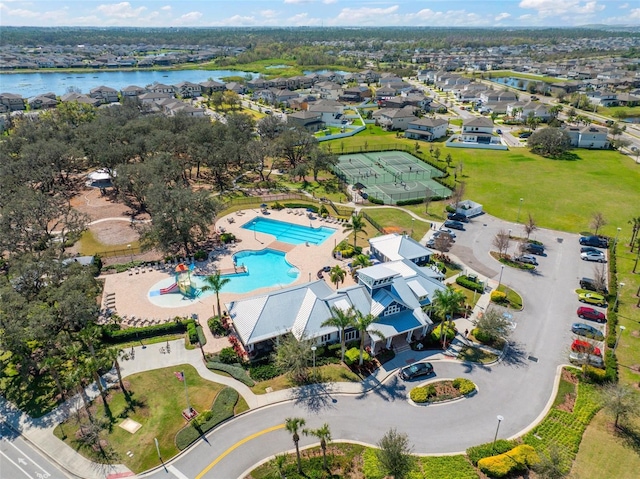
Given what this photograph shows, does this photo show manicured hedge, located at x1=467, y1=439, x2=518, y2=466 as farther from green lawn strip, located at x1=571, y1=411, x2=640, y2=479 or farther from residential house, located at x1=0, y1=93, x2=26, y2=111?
residential house, located at x1=0, y1=93, x2=26, y2=111

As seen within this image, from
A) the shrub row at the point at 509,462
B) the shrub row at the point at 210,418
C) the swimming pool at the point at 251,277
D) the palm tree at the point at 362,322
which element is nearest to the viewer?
the shrub row at the point at 509,462

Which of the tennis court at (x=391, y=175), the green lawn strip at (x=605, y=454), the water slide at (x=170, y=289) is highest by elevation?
the tennis court at (x=391, y=175)

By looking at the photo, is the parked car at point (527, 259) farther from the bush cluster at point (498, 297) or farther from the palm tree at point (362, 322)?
the palm tree at point (362, 322)

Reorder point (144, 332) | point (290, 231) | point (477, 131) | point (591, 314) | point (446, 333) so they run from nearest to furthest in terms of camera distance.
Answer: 1. point (446, 333)
2. point (144, 332)
3. point (591, 314)
4. point (290, 231)
5. point (477, 131)

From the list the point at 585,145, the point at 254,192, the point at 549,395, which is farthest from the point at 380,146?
the point at 549,395

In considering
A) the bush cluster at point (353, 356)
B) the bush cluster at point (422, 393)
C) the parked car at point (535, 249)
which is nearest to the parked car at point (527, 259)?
the parked car at point (535, 249)

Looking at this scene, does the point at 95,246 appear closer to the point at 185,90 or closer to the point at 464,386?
the point at 464,386

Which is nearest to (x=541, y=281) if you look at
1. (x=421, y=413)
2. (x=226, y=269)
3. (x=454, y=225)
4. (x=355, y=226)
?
(x=454, y=225)
